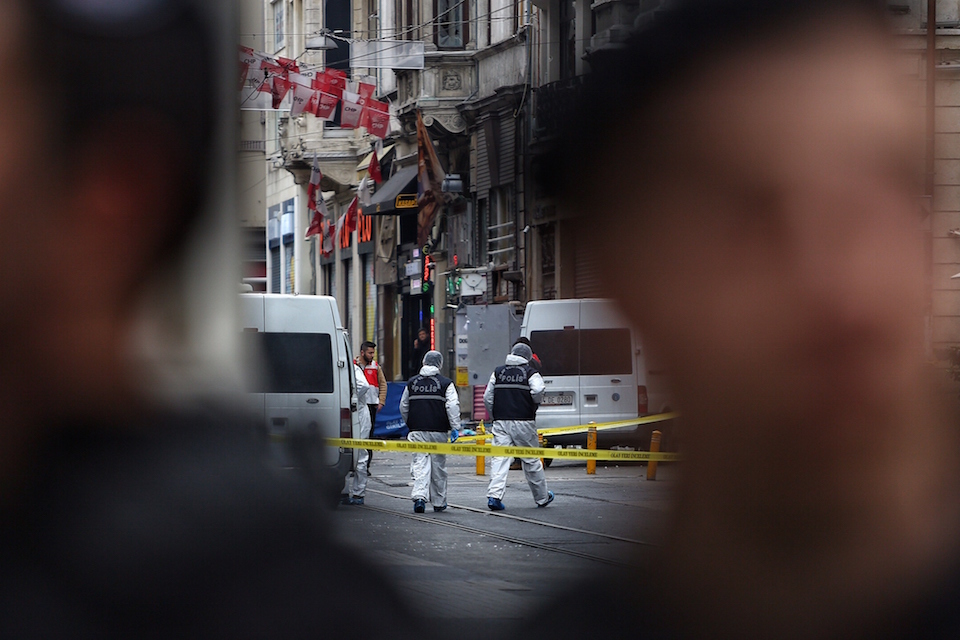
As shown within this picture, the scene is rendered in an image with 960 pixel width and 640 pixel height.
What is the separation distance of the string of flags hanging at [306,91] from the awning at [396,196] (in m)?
0.12

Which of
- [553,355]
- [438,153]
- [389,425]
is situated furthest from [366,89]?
[389,425]

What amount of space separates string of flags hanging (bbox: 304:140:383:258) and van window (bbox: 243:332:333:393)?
0.33ft

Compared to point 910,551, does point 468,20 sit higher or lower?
higher

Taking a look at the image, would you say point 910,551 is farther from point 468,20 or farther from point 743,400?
point 468,20

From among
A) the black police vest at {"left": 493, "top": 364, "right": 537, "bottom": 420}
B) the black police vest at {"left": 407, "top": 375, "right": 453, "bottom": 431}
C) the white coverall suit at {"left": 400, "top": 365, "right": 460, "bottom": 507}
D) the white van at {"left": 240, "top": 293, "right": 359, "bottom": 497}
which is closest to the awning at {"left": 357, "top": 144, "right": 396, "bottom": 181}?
the white van at {"left": 240, "top": 293, "right": 359, "bottom": 497}

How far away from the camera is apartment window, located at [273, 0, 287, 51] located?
94 cm

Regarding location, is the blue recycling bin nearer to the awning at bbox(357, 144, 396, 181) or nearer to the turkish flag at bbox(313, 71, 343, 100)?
the awning at bbox(357, 144, 396, 181)

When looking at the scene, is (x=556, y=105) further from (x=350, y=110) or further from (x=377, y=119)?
(x=377, y=119)

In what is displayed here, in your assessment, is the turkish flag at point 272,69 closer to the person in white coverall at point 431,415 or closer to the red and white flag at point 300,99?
the red and white flag at point 300,99

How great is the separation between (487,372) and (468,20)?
15.9 metres

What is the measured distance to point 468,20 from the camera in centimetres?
200

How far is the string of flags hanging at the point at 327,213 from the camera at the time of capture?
1494 millimetres

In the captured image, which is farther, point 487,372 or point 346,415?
point 487,372

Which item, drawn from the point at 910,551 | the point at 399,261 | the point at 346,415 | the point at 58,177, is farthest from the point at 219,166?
the point at 399,261
